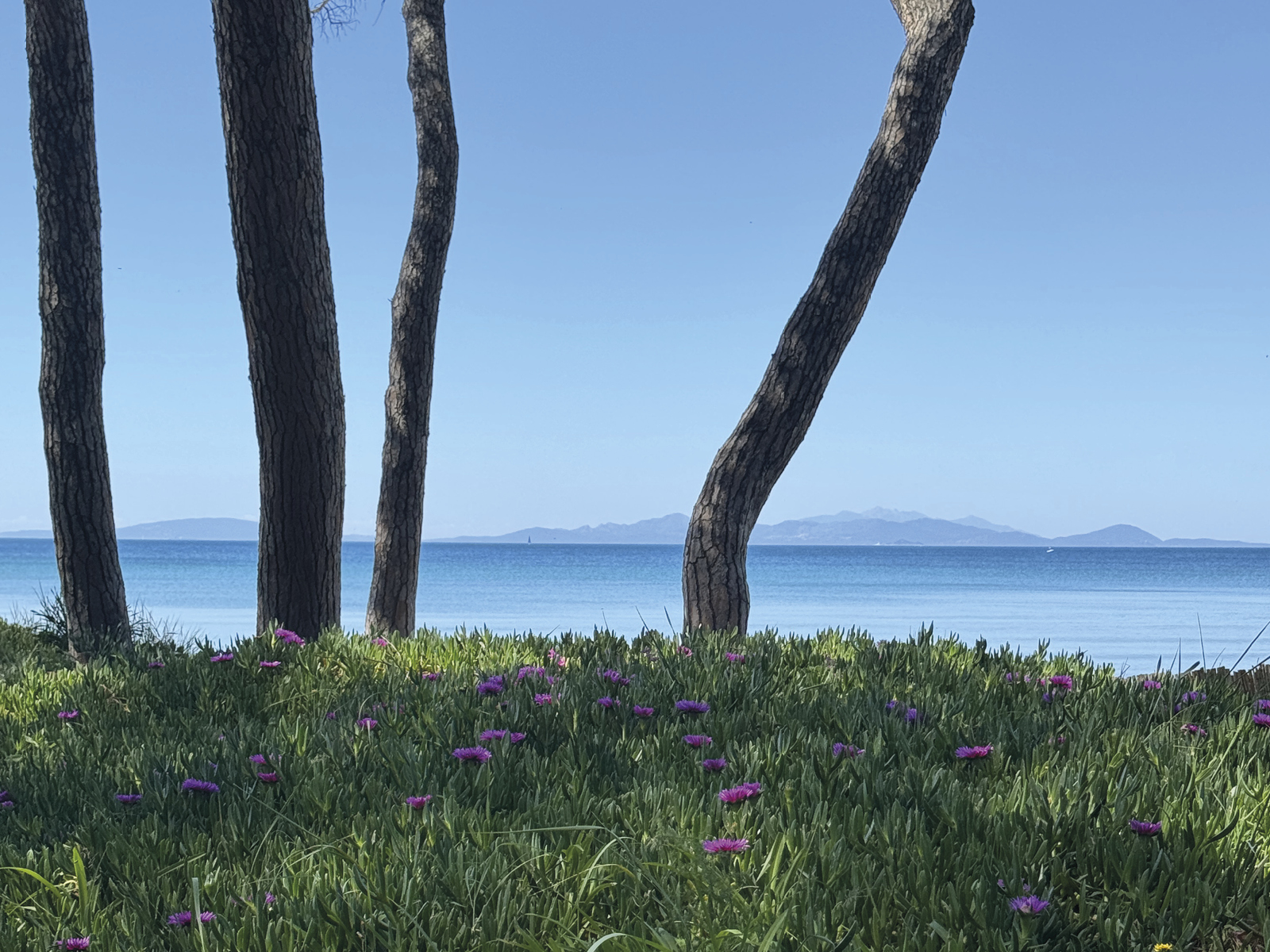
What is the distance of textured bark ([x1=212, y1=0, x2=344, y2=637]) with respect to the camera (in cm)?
584

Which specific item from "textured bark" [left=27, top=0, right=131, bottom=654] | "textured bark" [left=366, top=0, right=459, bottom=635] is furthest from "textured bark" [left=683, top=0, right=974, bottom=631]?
"textured bark" [left=27, top=0, right=131, bottom=654]

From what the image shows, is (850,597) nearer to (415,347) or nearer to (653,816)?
(415,347)

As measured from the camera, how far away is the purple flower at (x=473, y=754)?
2.94 m

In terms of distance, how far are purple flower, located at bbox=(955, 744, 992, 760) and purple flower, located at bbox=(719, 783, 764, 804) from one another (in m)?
0.67

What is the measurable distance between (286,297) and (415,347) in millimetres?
3354

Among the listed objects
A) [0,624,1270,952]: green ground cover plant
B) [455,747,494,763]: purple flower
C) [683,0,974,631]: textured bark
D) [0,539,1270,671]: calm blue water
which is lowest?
[0,539,1270,671]: calm blue water

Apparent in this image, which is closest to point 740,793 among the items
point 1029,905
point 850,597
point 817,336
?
point 1029,905

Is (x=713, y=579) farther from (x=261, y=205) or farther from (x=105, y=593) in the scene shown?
(x=105, y=593)

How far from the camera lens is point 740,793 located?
251 cm

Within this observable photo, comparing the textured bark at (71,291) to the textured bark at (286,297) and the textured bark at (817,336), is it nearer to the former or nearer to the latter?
the textured bark at (286,297)

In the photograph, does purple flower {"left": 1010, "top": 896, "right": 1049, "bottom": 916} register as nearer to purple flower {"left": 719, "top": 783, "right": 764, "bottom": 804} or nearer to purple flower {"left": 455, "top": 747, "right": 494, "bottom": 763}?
purple flower {"left": 719, "top": 783, "right": 764, "bottom": 804}

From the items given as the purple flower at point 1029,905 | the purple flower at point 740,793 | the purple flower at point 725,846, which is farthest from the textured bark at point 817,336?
the purple flower at point 1029,905

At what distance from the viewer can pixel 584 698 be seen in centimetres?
372

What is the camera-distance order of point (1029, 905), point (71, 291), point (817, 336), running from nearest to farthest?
point (1029, 905) < point (817, 336) < point (71, 291)
